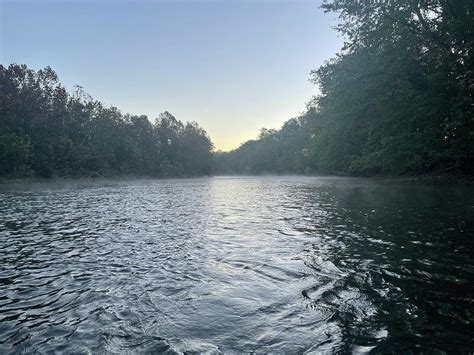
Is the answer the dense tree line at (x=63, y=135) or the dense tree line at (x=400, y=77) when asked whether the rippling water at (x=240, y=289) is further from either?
the dense tree line at (x=63, y=135)

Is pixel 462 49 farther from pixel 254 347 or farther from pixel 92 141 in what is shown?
pixel 92 141

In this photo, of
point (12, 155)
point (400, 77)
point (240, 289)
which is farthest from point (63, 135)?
point (240, 289)

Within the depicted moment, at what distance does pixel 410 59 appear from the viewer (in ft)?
67.8

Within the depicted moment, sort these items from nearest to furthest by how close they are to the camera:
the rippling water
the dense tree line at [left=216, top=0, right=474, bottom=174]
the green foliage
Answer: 1. the rippling water
2. the dense tree line at [left=216, top=0, right=474, bottom=174]
3. the green foliage

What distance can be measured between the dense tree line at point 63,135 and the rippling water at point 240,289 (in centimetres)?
5885

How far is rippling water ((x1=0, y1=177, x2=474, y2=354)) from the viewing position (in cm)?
452

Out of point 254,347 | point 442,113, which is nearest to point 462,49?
point 442,113

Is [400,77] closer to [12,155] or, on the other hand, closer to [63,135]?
[12,155]

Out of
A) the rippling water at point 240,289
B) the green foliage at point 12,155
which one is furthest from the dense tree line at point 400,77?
the green foliage at point 12,155

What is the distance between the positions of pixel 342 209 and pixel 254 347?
15.1 metres

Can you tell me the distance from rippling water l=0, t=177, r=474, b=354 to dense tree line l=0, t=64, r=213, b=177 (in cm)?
5885

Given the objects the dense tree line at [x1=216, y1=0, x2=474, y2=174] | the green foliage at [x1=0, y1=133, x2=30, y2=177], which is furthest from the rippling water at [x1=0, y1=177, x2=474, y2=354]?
the green foliage at [x1=0, y1=133, x2=30, y2=177]

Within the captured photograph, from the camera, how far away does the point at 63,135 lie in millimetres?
81375

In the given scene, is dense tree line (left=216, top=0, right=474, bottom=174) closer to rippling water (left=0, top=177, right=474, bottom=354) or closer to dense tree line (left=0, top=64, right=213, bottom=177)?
rippling water (left=0, top=177, right=474, bottom=354)
